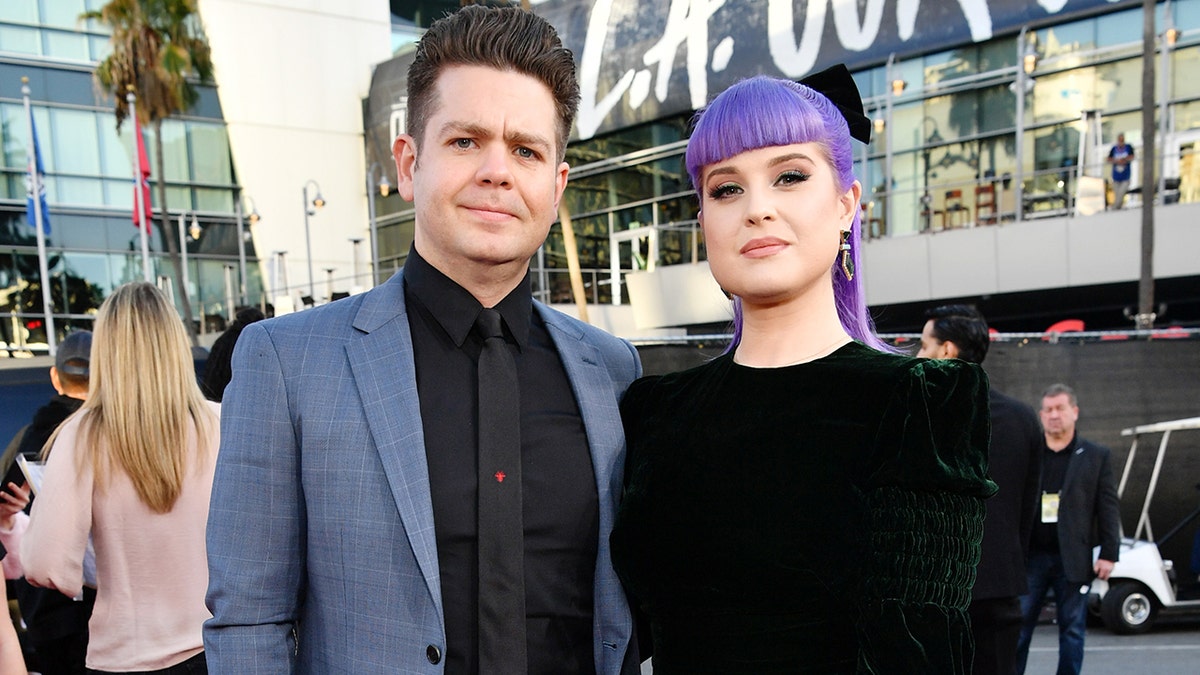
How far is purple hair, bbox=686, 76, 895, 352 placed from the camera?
200 centimetres

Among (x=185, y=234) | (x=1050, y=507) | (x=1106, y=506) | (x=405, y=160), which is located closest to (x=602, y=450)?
(x=405, y=160)

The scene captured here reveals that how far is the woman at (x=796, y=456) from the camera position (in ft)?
5.48

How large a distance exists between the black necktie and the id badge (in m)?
4.99

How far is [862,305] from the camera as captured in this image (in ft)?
7.24

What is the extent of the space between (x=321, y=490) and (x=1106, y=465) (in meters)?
5.67

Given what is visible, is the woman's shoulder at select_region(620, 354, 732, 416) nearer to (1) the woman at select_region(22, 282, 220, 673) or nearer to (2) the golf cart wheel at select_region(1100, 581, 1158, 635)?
(1) the woman at select_region(22, 282, 220, 673)

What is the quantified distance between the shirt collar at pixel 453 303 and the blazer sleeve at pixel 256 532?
354 mm

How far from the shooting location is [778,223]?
1983 mm

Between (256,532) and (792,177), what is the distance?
1332 millimetres

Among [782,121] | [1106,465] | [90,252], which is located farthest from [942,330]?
[90,252]

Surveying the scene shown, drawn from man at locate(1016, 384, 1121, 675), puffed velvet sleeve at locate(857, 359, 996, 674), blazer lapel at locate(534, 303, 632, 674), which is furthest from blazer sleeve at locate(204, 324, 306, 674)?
man at locate(1016, 384, 1121, 675)

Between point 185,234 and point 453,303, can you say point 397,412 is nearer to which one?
point 453,303

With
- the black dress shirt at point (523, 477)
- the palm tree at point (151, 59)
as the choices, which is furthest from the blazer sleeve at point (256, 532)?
the palm tree at point (151, 59)

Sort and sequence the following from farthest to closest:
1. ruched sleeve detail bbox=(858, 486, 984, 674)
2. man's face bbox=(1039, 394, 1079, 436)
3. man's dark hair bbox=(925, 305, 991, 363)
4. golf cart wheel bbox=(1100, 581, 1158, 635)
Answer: golf cart wheel bbox=(1100, 581, 1158, 635)
man's face bbox=(1039, 394, 1079, 436)
man's dark hair bbox=(925, 305, 991, 363)
ruched sleeve detail bbox=(858, 486, 984, 674)
